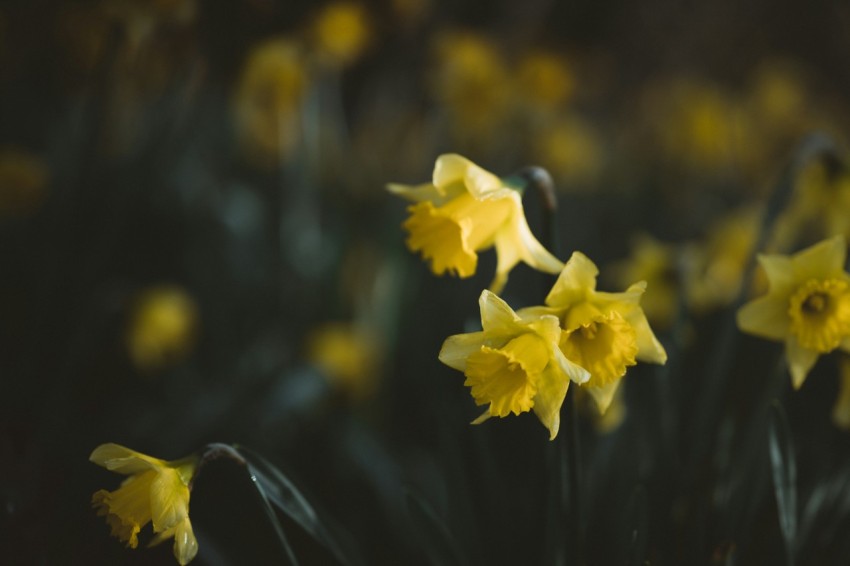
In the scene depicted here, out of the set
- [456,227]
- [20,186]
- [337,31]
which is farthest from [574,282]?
[20,186]

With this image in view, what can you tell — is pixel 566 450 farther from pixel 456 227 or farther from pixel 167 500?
pixel 167 500

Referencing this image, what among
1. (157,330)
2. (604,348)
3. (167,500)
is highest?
(604,348)

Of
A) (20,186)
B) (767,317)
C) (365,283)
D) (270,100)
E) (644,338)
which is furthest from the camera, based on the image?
(270,100)

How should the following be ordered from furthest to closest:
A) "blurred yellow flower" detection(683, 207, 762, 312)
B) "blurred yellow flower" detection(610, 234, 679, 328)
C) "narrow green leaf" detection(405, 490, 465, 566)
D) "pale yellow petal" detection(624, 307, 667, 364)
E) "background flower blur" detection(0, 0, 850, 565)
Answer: "blurred yellow flower" detection(683, 207, 762, 312), "blurred yellow flower" detection(610, 234, 679, 328), "background flower blur" detection(0, 0, 850, 565), "narrow green leaf" detection(405, 490, 465, 566), "pale yellow petal" detection(624, 307, 667, 364)

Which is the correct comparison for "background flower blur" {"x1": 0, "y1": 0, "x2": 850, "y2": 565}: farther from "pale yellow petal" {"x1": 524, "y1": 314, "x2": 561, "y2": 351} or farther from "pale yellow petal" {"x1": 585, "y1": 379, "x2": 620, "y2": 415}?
"pale yellow petal" {"x1": 524, "y1": 314, "x2": 561, "y2": 351}

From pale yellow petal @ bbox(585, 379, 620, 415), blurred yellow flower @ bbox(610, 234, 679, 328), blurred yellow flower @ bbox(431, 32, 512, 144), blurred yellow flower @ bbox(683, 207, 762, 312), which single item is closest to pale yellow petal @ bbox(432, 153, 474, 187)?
pale yellow petal @ bbox(585, 379, 620, 415)

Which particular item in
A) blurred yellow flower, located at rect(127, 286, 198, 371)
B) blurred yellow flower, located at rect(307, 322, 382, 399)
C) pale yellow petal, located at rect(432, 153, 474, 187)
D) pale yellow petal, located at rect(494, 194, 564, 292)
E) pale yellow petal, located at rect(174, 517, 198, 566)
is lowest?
blurred yellow flower, located at rect(307, 322, 382, 399)
